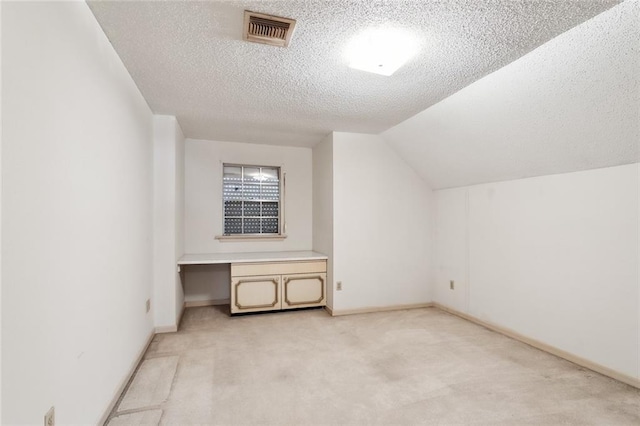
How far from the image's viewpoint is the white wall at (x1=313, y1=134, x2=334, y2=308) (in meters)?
4.28

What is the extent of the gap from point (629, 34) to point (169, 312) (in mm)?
4409

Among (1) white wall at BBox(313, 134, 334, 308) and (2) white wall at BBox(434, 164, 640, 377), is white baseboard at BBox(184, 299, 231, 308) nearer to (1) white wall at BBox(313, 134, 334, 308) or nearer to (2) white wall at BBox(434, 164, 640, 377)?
(1) white wall at BBox(313, 134, 334, 308)

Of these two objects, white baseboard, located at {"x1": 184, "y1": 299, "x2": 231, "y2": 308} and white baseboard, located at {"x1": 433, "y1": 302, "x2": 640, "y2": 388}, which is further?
white baseboard, located at {"x1": 184, "y1": 299, "x2": 231, "y2": 308}

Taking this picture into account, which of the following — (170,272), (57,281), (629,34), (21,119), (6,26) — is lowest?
(170,272)

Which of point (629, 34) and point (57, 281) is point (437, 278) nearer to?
point (629, 34)

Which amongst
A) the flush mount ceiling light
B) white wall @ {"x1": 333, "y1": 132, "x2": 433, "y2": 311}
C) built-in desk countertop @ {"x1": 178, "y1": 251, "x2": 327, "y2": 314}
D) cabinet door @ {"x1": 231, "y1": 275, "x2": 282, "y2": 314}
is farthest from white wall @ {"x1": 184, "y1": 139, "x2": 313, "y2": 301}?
the flush mount ceiling light

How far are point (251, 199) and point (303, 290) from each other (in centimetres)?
166

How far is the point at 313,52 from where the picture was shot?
2.19 meters

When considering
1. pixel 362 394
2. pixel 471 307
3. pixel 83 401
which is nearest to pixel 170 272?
pixel 83 401

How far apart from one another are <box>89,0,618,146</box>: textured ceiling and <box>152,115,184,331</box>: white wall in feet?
1.01

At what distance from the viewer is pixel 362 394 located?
2270 mm

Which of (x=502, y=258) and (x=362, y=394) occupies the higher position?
(x=502, y=258)

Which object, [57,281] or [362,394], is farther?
[362,394]

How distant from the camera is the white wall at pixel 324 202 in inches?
168
